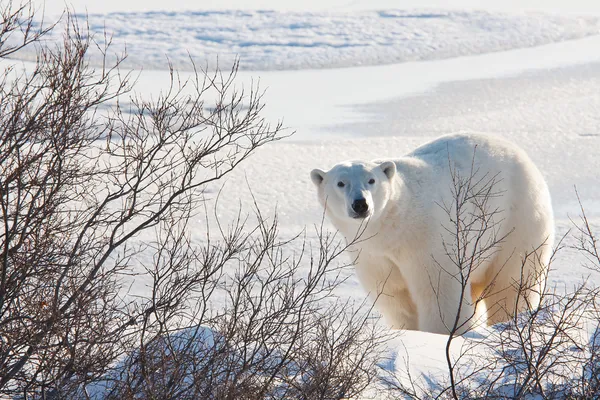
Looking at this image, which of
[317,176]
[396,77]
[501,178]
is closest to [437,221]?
[501,178]

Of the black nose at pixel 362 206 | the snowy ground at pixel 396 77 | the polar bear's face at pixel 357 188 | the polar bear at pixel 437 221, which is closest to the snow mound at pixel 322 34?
the snowy ground at pixel 396 77

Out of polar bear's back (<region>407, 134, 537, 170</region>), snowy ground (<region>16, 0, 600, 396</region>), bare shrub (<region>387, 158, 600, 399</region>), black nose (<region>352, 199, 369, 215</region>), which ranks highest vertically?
snowy ground (<region>16, 0, 600, 396</region>)

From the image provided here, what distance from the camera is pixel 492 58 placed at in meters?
14.4

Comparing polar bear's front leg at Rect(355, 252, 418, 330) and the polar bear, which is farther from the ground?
the polar bear

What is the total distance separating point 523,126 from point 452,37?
619 cm

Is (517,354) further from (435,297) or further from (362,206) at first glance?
(362,206)

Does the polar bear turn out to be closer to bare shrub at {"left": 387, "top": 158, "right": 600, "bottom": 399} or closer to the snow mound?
bare shrub at {"left": 387, "top": 158, "right": 600, "bottom": 399}

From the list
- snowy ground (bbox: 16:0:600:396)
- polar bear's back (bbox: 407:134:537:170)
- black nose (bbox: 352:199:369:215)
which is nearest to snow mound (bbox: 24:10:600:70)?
snowy ground (bbox: 16:0:600:396)

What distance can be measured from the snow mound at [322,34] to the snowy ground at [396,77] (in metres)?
0.04

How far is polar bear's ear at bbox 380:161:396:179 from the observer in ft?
14.7

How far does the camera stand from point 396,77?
42.8 ft

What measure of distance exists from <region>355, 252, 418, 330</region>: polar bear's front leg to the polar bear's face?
0.38 metres

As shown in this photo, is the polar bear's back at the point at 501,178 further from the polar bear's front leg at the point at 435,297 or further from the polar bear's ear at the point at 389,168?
the polar bear's front leg at the point at 435,297

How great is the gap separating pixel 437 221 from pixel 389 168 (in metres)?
0.43
